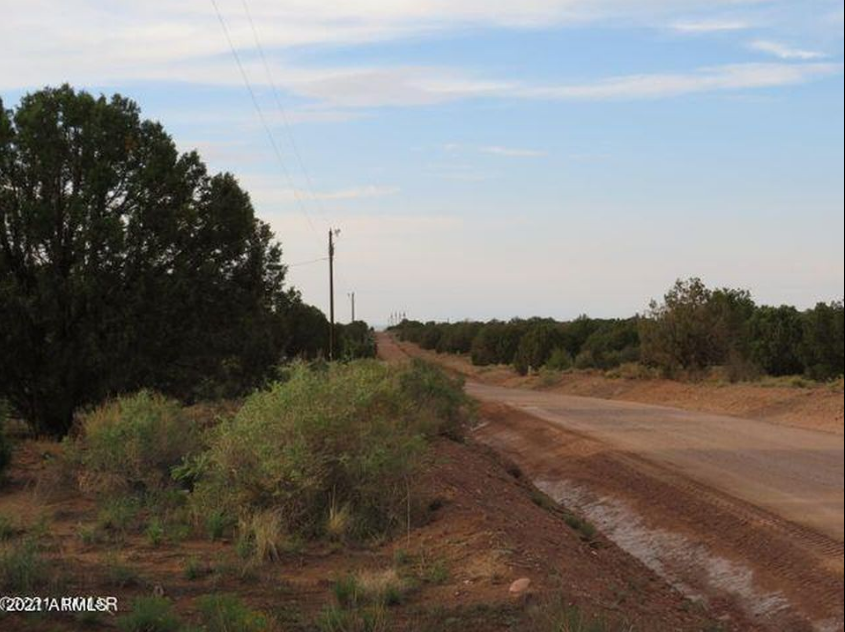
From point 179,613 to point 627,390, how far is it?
35.5m

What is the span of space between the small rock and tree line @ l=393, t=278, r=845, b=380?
3082 millimetres

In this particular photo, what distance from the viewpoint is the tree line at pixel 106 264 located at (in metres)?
22.6

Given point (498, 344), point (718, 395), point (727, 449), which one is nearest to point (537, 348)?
point (498, 344)

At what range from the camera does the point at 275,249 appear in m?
26.8

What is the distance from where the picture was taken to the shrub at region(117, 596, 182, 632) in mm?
7398

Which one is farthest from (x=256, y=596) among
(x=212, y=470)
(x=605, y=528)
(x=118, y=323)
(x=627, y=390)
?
(x=627, y=390)

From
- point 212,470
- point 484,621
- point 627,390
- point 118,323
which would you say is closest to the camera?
point 484,621

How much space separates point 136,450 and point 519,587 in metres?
8.02

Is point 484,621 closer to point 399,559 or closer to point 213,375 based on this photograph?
point 399,559

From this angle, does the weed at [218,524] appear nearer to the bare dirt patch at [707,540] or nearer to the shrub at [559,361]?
the bare dirt patch at [707,540]

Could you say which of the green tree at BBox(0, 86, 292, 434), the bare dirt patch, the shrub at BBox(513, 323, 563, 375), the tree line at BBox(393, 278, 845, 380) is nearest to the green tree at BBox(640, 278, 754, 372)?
the tree line at BBox(393, 278, 845, 380)

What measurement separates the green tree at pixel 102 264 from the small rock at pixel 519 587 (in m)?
15.5

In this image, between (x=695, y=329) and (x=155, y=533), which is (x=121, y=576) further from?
(x=695, y=329)

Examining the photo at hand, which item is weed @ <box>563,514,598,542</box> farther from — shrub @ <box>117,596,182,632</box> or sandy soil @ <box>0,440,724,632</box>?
shrub @ <box>117,596,182,632</box>
